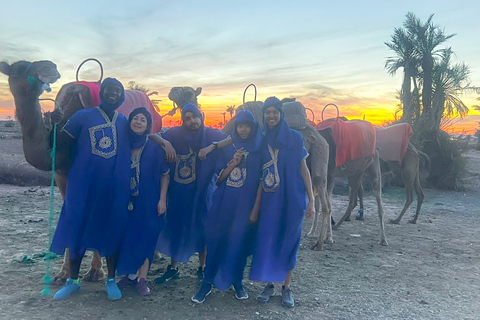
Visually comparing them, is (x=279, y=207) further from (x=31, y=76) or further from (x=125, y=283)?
(x=31, y=76)

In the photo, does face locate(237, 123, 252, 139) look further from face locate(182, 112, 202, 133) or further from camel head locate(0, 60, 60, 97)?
camel head locate(0, 60, 60, 97)

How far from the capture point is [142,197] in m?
4.15

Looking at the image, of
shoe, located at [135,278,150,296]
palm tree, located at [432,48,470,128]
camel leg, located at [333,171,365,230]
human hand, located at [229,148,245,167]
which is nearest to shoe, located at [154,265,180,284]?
shoe, located at [135,278,150,296]

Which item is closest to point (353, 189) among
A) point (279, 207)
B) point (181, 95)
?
point (181, 95)

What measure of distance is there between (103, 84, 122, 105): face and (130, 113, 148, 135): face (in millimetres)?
251

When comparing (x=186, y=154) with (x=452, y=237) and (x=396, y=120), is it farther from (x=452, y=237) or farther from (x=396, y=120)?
(x=396, y=120)

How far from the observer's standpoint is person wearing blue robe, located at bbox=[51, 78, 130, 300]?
12.8ft

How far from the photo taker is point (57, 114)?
3.95 metres

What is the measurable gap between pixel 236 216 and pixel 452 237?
5661 millimetres

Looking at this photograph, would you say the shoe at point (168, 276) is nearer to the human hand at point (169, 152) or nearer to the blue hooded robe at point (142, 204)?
the blue hooded robe at point (142, 204)

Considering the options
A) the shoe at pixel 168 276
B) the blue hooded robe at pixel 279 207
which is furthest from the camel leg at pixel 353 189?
the blue hooded robe at pixel 279 207

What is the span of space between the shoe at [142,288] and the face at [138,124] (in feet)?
4.95

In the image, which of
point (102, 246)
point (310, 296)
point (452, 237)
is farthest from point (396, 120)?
point (102, 246)

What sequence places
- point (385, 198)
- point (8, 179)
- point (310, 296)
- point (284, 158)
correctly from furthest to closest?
point (385, 198) < point (8, 179) < point (310, 296) < point (284, 158)
